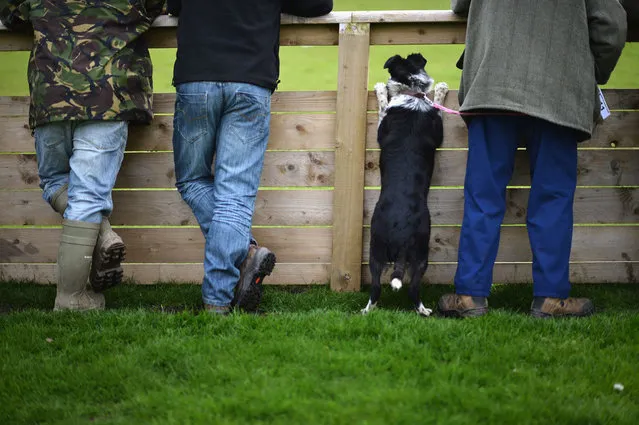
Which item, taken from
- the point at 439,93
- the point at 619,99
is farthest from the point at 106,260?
the point at 619,99

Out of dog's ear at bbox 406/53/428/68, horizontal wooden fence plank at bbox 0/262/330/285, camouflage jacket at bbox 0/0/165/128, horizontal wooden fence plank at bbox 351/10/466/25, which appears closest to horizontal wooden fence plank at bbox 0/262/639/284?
horizontal wooden fence plank at bbox 0/262/330/285

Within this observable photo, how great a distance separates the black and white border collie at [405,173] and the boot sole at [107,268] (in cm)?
131

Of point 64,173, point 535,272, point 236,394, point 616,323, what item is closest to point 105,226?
point 64,173

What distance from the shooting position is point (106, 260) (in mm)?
3881

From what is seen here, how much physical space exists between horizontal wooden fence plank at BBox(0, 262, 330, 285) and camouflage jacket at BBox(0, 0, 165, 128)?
3.37ft

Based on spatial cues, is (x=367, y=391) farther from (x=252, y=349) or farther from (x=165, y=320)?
(x=165, y=320)

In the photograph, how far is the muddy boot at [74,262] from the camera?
3.78 m

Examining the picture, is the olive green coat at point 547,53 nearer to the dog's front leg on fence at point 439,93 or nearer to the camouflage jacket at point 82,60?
the dog's front leg on fence at point 439,93

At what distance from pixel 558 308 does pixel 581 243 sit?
79 centimetres

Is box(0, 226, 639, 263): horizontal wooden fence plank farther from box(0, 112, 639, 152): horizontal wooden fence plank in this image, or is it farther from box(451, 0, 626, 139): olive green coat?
box(451, 0, 626, 139): olive green coat

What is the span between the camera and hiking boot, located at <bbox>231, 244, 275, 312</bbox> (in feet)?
12.4

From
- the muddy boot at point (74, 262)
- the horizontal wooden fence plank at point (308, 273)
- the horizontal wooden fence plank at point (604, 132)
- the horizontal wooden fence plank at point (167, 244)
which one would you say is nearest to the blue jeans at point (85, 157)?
the muddy boot at point (74, 262)

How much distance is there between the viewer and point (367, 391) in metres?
2.66

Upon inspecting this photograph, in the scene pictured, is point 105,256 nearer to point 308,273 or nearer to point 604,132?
point 308,273
